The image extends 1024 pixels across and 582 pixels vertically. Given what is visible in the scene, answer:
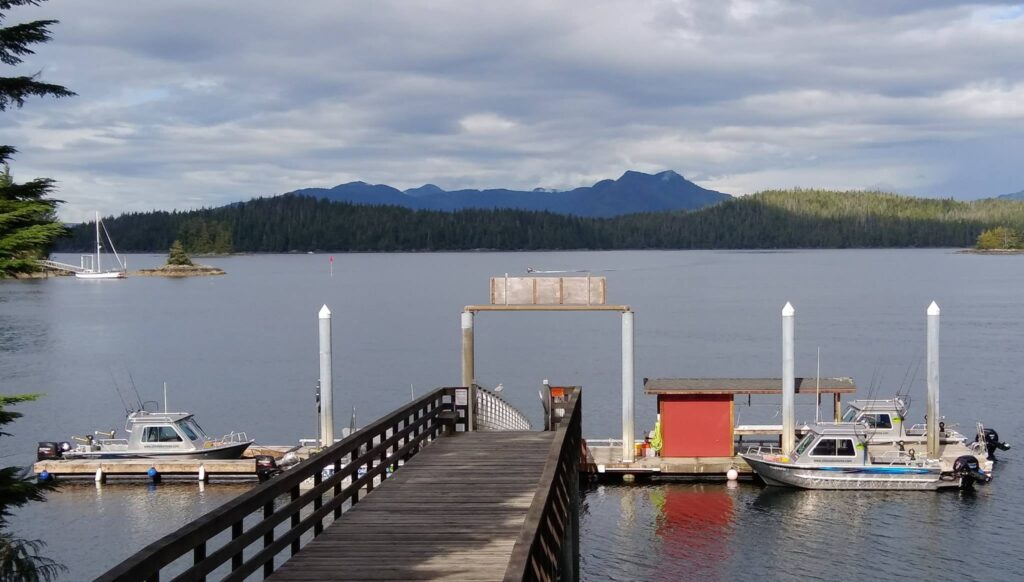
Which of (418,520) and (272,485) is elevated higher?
(272,485)

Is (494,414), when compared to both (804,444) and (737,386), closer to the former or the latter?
(737,386)

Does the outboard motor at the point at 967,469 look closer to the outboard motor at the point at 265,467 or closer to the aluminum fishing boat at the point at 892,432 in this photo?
the aluminum fishing boat at the point at 892,432

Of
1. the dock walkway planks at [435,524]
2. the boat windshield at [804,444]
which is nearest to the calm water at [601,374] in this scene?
the boat windshield at [804,444]

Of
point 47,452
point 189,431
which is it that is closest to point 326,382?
point 189,431

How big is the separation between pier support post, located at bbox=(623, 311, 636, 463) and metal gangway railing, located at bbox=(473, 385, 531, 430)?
3.87 metres

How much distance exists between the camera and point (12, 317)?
391 feet

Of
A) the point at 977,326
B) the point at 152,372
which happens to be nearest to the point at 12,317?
the point at 152,372

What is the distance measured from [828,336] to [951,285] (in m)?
78.1

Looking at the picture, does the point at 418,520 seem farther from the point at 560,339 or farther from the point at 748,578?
the point at 560,339

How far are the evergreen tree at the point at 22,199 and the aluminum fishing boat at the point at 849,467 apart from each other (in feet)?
71.9

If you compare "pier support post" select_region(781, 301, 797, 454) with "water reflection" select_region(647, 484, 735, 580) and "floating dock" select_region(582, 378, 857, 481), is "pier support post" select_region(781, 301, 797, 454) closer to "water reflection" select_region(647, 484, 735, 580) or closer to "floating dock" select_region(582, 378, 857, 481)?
"floating dock" select_region(582, 378, 857, 481)

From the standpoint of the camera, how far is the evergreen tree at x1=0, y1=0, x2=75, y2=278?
14391mm

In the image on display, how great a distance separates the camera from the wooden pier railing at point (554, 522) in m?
9.30

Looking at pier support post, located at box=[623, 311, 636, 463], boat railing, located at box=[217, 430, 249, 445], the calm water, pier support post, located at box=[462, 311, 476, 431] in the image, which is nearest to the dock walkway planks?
pier support post, located at box=[462, 311, 476, 431]
